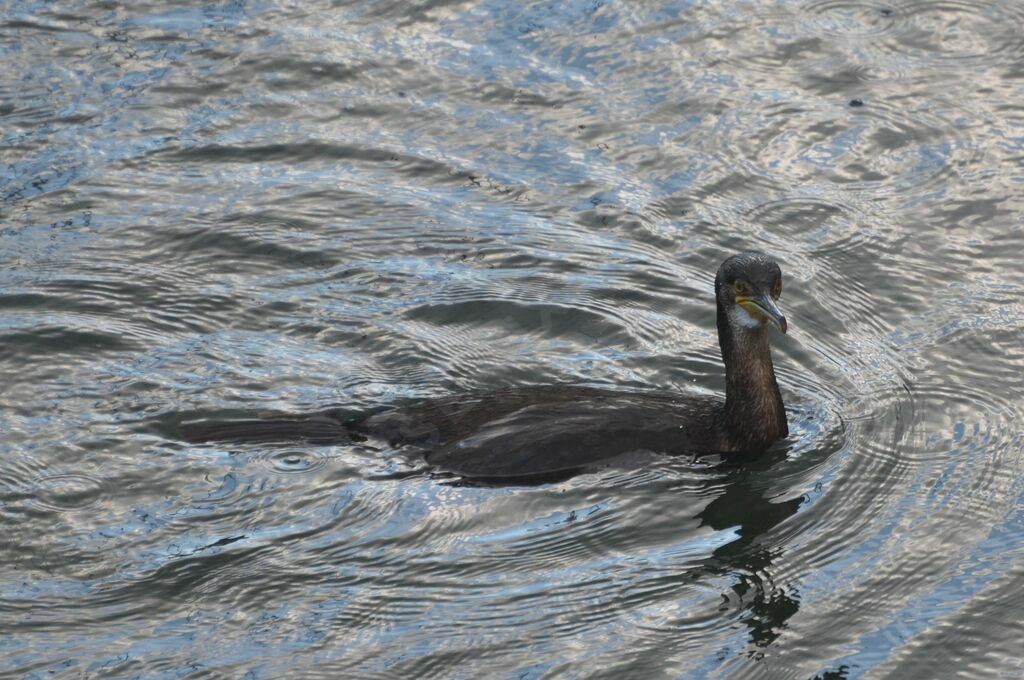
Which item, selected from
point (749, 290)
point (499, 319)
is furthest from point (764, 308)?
point (499, 319)

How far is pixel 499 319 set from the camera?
9.52 meters

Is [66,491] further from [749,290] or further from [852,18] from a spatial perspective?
[852,18]

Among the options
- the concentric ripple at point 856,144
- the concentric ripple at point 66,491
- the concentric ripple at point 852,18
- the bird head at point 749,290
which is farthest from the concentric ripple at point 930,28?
the concentric ripple at point 66,491

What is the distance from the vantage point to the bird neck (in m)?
8.05

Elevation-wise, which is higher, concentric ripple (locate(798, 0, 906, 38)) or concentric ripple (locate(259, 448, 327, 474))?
concentric ripple (locate(798, 0, 906, 38))

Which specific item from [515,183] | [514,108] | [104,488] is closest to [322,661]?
[104,488]

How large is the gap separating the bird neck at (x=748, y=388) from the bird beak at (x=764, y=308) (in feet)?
0.42

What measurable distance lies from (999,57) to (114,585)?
27.1 feet

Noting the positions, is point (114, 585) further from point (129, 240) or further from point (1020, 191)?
point (1020, 191)

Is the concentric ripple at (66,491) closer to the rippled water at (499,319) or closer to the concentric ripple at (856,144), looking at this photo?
the rippled water at (499,319)

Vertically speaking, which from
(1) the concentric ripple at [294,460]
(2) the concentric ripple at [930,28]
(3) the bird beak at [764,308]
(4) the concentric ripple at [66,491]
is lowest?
(4) the concentric ripple at [66,491]

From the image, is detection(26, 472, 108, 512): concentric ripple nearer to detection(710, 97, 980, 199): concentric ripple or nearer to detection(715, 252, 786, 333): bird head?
detection(715, 252, 786, 333): bird head

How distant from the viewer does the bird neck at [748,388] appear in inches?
317

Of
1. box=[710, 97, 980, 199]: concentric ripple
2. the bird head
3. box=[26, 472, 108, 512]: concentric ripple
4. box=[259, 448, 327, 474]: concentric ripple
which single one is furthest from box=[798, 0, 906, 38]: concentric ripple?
box=[26, 472, 108, 512]: concentric ripple
